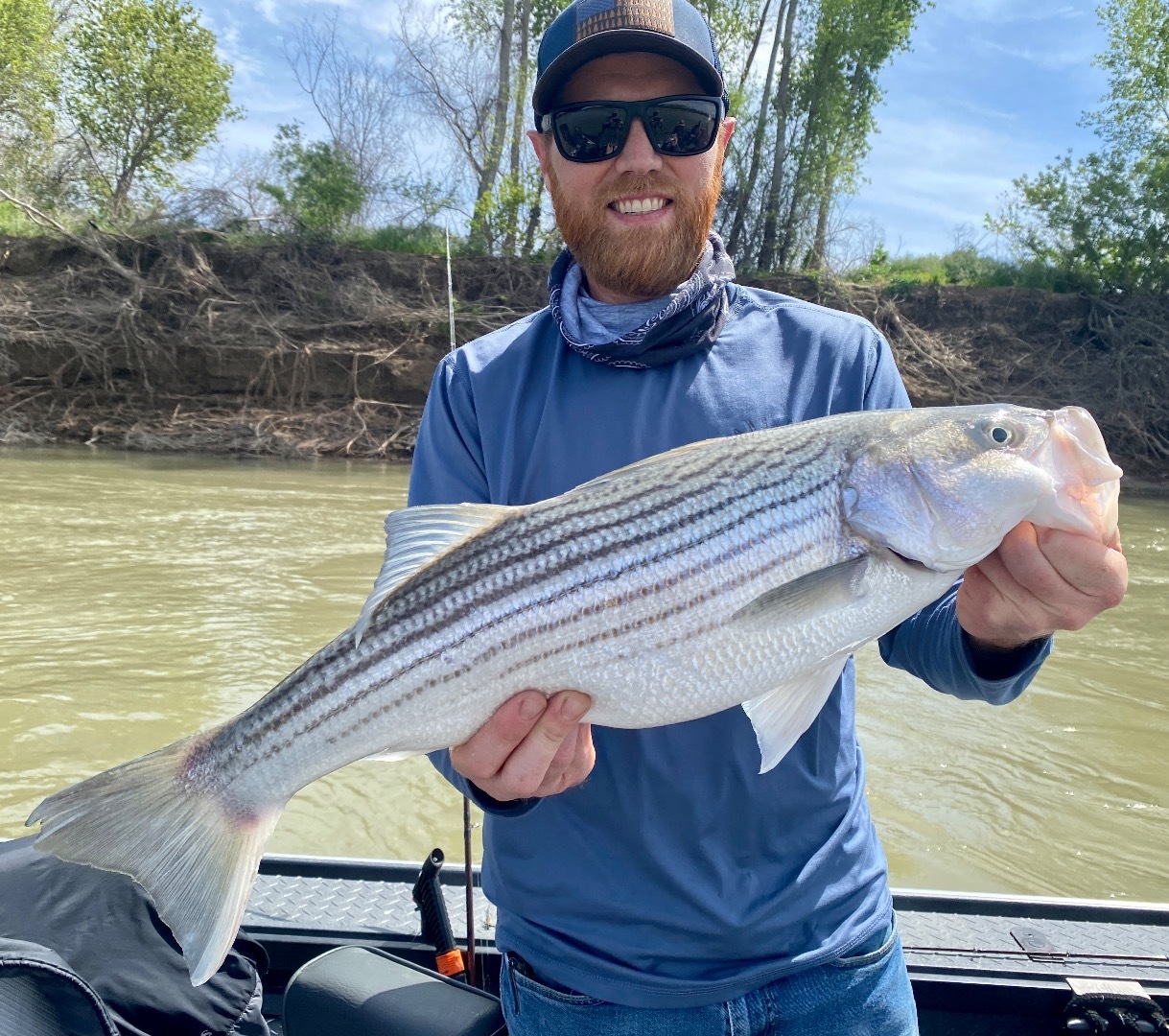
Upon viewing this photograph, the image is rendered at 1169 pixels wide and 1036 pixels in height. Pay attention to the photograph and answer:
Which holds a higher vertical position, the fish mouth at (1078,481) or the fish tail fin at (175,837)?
the fish mouth at (1078,481)

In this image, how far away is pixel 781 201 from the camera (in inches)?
1082

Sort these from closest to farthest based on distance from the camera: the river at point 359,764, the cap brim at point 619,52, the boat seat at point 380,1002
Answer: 1. the boat seat at point 380,1002
2. the cap brim at point 619,52
3. the river at point 359,764

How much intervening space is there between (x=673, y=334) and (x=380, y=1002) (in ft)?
5.63

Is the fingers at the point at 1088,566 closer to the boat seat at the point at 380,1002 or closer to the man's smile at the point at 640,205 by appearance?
the man's smile at the point at 640,205

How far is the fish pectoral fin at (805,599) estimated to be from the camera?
182 centimetres

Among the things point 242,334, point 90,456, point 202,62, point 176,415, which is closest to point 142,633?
point 90,456

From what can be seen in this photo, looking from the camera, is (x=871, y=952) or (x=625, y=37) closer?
(x=871, y=952)

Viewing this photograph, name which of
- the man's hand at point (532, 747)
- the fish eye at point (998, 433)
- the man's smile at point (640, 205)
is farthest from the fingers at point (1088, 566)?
the man's smile at point (640, 205)

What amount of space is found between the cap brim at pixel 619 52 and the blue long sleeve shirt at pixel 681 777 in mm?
588

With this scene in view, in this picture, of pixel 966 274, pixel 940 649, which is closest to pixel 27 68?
pixel 966 274

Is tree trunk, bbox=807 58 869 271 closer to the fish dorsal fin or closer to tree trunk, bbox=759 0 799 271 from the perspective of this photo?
tree trunk, bbox=759 0 799 271

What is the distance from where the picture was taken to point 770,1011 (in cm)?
184

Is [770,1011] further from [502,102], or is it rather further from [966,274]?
[502,102]

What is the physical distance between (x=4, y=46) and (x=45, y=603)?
26.6 metres
